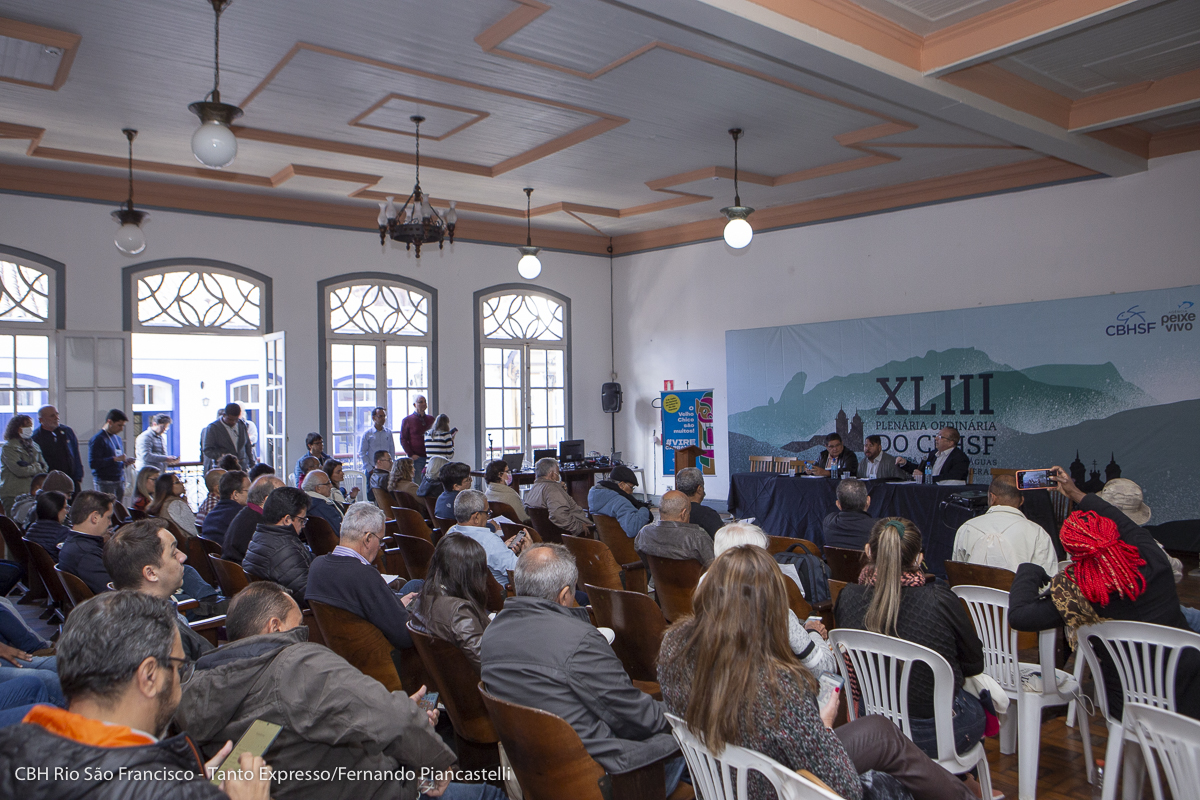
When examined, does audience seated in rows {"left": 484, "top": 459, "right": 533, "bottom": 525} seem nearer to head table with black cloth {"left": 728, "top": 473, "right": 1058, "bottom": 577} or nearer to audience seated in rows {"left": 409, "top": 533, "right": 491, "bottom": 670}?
head table with black cloth {"left": 728, "top": 473, "right": 1058, "bottom": 577}

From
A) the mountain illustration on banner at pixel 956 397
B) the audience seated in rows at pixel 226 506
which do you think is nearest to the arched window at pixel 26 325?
the audience seated in rows at pixel 226 506

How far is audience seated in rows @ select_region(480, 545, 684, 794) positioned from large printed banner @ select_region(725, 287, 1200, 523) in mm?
6941

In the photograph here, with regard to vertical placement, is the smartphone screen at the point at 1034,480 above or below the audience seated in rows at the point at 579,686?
above

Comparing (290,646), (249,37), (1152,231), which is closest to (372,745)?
(290,646)

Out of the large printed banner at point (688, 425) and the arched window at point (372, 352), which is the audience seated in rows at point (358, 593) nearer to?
the arched window at point (372, 352)

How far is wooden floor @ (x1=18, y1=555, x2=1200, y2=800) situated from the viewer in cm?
292

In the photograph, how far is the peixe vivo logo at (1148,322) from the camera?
7.04 metres

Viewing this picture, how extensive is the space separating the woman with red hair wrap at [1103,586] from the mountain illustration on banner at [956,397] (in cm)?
549

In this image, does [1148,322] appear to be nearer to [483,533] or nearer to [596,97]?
[596,97]

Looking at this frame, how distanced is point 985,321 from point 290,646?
26.7 ft

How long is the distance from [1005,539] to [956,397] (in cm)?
504

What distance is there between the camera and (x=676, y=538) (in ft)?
13.4

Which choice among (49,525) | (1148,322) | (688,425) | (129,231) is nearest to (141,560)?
(49,525)

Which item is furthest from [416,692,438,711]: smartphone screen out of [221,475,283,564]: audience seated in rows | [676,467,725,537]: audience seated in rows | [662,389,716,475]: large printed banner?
[662,389,716,475]: large printed banner
